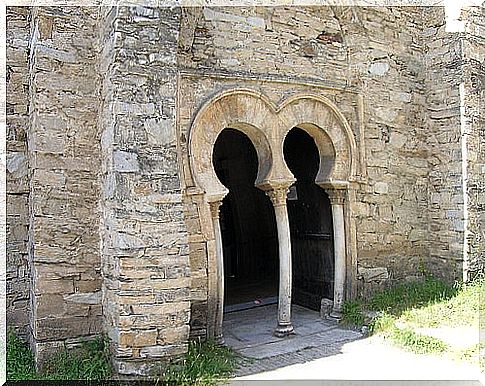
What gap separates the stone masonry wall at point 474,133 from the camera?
7.38m

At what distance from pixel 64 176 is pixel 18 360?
1.85 meters

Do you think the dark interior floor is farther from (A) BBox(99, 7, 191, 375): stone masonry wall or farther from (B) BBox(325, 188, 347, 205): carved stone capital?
(A) BBox(99, 7, 191, 375): stone masonry wall

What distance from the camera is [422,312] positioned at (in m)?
6.32

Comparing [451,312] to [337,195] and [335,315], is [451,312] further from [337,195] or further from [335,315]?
[337,195]

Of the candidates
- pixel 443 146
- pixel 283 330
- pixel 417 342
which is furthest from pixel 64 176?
pixel 443 146

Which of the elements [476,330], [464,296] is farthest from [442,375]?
[464,296]

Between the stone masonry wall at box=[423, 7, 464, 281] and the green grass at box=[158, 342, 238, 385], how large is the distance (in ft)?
12.2

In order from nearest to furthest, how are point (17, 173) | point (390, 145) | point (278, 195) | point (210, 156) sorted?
point (17, 173)
point (210, 156)
point (278, 195)
point (390, 145)

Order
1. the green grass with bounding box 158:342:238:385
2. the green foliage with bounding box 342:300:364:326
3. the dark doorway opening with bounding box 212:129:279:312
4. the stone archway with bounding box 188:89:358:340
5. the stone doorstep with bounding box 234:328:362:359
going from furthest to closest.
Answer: the dark doorway opening with bounding box 212:129:279:312 → the green foliage with bounding box 342:300:364:326 → the stone archway with bounding box 188:89:358:340 → the stone doorstep with bounding box 234:328:362:359 → the green grass with bounding box 158:342:238:385

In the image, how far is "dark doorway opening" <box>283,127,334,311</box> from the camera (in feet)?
23.8

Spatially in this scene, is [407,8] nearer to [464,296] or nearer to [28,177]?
[464,296]

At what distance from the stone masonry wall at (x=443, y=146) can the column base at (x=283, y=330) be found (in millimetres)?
2657

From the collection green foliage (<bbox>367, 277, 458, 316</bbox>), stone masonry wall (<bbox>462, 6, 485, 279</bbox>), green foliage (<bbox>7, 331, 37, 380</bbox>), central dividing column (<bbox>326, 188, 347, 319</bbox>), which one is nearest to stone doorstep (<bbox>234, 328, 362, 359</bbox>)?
central dividing column (<bbox>326, 188, 347, 319</bbox>)

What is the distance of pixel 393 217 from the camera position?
7230 millimetres
